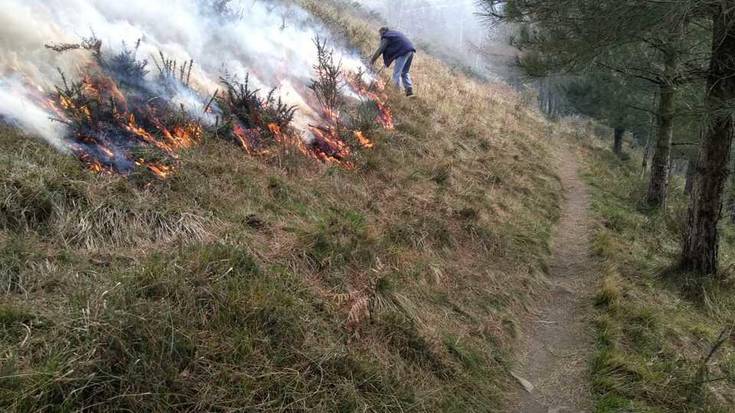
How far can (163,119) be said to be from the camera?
16.6ft

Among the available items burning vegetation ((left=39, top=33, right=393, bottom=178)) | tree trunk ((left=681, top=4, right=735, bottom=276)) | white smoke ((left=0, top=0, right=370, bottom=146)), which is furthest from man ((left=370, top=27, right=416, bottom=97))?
tree trunk ((left=681, top=4, right=735, bottom=276))

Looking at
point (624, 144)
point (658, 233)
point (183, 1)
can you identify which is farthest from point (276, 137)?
point (624, 144)

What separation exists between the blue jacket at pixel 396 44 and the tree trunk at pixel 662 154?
4706 millimetres

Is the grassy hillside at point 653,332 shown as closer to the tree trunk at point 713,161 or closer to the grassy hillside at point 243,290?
the tree trunk at point 713,161

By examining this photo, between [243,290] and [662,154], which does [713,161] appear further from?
[243,290]

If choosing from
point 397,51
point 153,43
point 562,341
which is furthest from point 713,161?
point 153,43

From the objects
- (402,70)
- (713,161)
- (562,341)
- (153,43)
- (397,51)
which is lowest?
(562,341)

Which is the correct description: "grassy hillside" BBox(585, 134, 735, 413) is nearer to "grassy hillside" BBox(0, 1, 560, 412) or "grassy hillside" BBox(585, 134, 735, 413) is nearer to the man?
"grassy hillside" BBox(0, 1, 560, 412)

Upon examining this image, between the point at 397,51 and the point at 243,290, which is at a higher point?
the point at 397,51

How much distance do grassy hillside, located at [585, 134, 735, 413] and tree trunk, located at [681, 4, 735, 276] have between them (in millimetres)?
317

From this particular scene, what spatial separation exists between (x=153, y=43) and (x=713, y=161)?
6.42 metres

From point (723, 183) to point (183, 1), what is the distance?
6.99 m

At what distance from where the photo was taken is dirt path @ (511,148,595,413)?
12.4ft

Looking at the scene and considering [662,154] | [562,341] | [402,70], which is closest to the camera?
[562,341]
